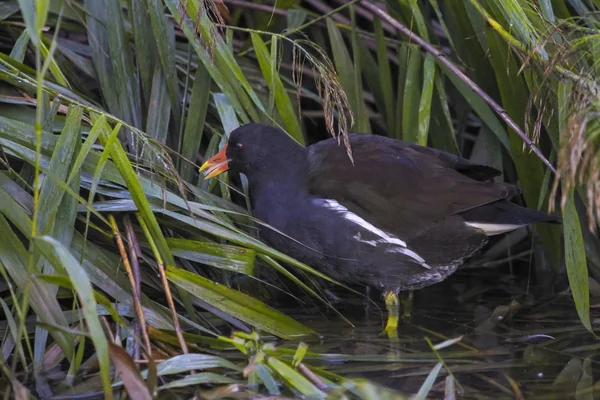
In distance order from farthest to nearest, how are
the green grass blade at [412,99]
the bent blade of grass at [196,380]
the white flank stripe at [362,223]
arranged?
the green grass blade at [412,99]
the white flank stripe at [362,223]
the bent blade of grass at [196,380]

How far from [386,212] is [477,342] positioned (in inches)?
19.7

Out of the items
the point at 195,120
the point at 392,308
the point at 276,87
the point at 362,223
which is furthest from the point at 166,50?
the point at 392,308

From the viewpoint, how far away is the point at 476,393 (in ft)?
6.83

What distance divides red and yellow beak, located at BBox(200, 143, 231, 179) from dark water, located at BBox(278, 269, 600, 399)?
58 centimetres

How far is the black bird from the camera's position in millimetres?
2713

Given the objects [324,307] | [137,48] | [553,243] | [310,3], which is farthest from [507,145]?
[137,48]

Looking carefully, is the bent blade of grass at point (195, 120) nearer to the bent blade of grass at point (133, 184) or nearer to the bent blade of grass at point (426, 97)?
the bent blade of grass at point (133, 184)

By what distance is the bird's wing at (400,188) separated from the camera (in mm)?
2713

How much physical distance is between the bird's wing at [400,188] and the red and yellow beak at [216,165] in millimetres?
315

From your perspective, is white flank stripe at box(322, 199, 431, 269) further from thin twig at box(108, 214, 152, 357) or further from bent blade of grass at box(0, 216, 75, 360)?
bent blade of grass at box(0, 216, 75, 360)

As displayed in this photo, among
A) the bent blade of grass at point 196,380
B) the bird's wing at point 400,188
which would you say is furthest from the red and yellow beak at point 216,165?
the bent blade of grass at point 196,380

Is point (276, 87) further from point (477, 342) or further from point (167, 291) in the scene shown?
point (477, 342)

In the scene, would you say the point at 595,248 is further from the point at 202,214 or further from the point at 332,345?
the point at 202,214

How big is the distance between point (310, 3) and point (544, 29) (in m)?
1.30
